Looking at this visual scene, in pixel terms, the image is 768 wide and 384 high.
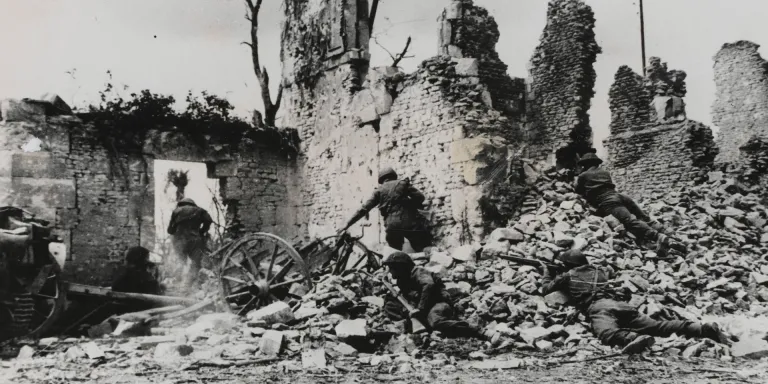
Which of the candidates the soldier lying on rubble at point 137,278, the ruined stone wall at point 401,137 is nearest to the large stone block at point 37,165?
the soldier lying on rubble at point 137,278

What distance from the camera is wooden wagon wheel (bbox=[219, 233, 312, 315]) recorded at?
8289 millimetres

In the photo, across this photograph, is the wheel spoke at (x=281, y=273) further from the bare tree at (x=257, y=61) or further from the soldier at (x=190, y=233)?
the bare tree at (x=257, y=61)

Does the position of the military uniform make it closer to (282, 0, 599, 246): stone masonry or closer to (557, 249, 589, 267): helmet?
(557, 249, 589, 267): helmet

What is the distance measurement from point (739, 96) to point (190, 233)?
65.0ft

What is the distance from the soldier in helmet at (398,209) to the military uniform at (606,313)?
234cm

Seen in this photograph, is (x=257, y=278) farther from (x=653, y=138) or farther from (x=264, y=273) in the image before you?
(x=653, y=138)

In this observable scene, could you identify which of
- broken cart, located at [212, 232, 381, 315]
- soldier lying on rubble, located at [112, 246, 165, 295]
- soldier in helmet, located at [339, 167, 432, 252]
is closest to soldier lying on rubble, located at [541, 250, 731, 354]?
soldier in helmet, located at [339, 167, 432, 252]

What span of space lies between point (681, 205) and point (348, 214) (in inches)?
211

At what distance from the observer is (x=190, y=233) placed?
1042 cm

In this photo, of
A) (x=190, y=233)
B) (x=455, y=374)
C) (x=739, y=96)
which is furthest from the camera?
(x=739, y=96)

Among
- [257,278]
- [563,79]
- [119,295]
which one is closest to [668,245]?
[257,278]

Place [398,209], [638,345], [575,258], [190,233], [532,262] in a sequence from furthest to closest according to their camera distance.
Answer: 1. [190,233]
2. [398,209]
3. [532,262]
4. [575,258]
5. [638,345]

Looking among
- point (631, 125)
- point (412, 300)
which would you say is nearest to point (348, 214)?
point (412, 300)

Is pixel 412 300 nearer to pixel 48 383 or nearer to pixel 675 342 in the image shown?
pixel 675 342
